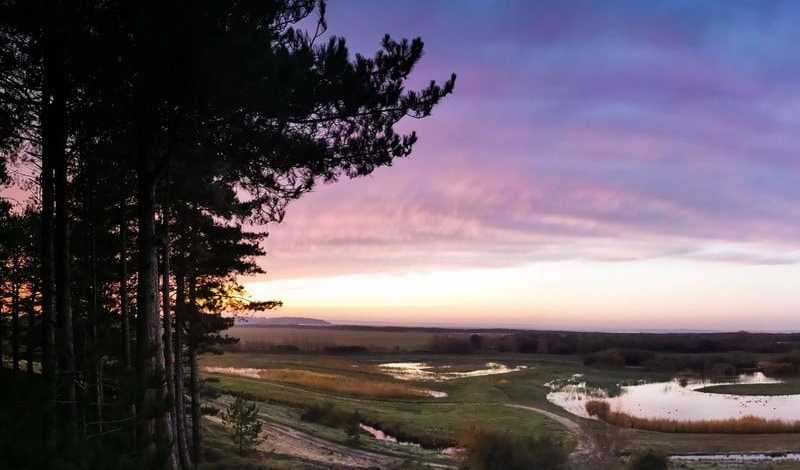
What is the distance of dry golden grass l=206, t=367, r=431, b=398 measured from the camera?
61.6 m

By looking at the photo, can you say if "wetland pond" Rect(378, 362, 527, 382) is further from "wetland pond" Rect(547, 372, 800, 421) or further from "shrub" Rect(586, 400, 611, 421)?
"shrub" Rect(586, 400, 611, 421)

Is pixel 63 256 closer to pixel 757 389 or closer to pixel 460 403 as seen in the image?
pixel 460 403

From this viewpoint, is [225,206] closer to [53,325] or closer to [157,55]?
[53,325]

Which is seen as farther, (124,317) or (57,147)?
(124,317)

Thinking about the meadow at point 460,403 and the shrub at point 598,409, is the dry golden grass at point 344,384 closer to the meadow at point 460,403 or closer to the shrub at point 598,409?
the meadow at point 460,403

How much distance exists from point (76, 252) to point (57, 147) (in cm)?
1076

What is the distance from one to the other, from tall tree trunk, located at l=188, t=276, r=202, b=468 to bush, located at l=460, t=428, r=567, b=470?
38.6 ft

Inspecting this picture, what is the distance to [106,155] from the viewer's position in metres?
12.0

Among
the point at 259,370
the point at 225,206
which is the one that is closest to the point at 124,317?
the point at 225,206

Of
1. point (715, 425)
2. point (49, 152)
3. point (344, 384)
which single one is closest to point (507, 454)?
point (715, 425)

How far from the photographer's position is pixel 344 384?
66.0 metres

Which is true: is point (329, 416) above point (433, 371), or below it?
above

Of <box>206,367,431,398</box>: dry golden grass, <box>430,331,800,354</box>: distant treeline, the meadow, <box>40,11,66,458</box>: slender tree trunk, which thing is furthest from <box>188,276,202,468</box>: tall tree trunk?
<box>430,331,800,354</box>: distant treeline

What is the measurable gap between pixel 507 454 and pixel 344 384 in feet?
132
